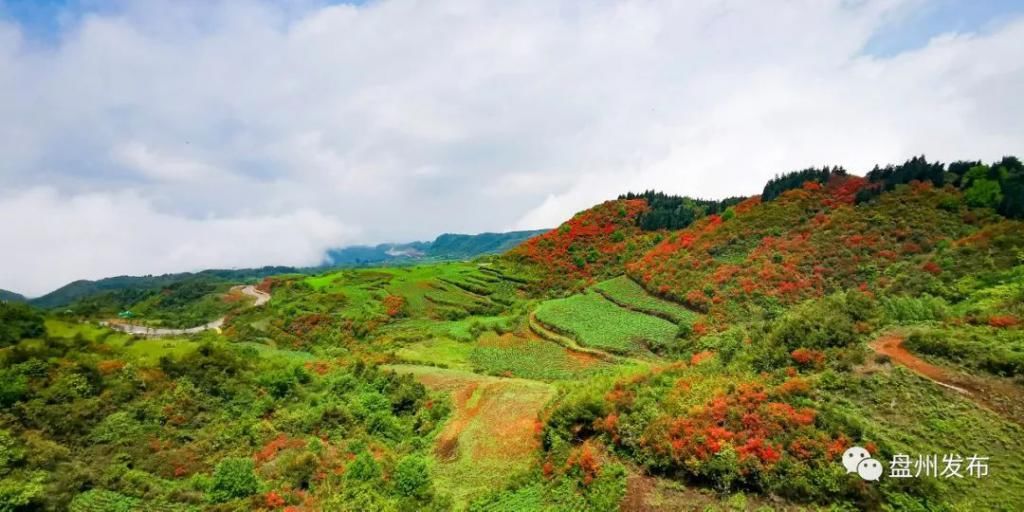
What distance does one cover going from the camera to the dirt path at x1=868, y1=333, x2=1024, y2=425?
1198 centimetres

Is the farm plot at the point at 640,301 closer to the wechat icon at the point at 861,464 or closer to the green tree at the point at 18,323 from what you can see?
the wechat icon at the point at 861,464

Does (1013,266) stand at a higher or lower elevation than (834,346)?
higher

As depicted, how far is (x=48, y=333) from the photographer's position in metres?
29.3

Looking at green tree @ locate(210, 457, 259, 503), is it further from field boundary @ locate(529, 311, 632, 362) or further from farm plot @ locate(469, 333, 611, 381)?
field boundary @ locate(529, 311, 632, 362)

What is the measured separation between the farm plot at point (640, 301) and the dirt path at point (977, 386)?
2167 centimetres

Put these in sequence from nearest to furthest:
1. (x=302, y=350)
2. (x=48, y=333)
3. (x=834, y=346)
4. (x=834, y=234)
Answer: (x=834, y=346), (x=48, y=333), (x=834, y=234), (x=302, y=350)

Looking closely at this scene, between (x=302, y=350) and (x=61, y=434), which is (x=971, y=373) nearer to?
(x=61, y=434)

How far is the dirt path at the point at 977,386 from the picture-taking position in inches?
472

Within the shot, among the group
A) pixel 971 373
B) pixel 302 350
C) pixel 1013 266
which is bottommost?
pixel 302 350

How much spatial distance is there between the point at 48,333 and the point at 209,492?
25134 mm

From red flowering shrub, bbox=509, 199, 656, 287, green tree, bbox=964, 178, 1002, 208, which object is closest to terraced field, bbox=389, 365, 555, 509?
green tree, bbox=964, 178, 1002, 208

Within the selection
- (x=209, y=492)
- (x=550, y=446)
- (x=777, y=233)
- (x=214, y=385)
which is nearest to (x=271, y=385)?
(x=214, y=385)

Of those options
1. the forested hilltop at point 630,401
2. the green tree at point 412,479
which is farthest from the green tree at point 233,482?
the green tree at point 412,479

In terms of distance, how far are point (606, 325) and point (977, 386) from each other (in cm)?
2617
